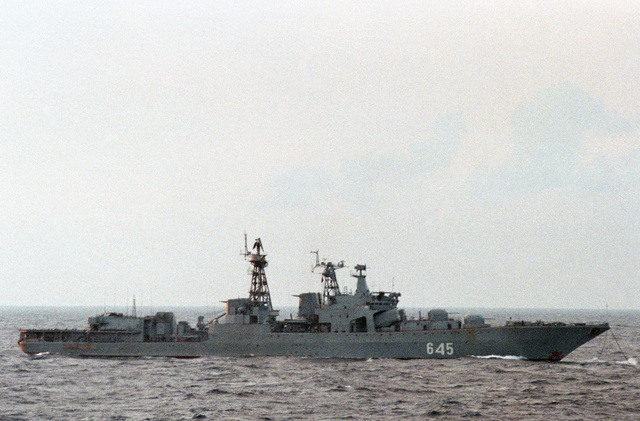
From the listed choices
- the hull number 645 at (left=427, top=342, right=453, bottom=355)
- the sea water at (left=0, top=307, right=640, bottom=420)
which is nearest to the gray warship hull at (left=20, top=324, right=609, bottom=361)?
the hull number 645 at (left=427, top=342, right=453, bottom=355)

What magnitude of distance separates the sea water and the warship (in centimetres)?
101

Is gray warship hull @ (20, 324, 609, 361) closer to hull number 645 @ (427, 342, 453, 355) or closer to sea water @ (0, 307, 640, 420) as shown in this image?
hull number 645 @ (427, 342, 453, 355)

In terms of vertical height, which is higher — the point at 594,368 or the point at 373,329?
the point at 373,329

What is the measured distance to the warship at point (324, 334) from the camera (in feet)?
150

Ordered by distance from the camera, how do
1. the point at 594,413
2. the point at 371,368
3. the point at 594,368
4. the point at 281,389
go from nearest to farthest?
the point at 594,413 → the point at 281,389 → the point at 371,368 → the point at 594,368

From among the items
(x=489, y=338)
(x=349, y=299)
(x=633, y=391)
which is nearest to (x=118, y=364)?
(x=349, y=299)

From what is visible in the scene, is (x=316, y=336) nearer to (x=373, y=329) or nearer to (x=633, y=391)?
(x=373, y=329)

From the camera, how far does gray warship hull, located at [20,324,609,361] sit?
4534cm

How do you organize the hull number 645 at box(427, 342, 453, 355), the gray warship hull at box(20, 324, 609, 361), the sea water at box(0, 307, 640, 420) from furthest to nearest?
1. the hull number 645 at box(427, 342, 453, 355)
2. the gray warship hull at box(20, 324, 609, 361)
3. the sea water at box(0, 307, 640, 420)

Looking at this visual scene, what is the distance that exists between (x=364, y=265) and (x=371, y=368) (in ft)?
32.2

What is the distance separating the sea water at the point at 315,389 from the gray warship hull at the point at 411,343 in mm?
790

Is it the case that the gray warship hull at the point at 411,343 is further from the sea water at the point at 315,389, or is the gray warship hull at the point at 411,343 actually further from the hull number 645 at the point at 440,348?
the sea water at the point at 315,389

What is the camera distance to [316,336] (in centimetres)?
4775

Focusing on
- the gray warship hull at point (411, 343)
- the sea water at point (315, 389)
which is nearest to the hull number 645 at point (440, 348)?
the gray warship hull at point (411, 343)
